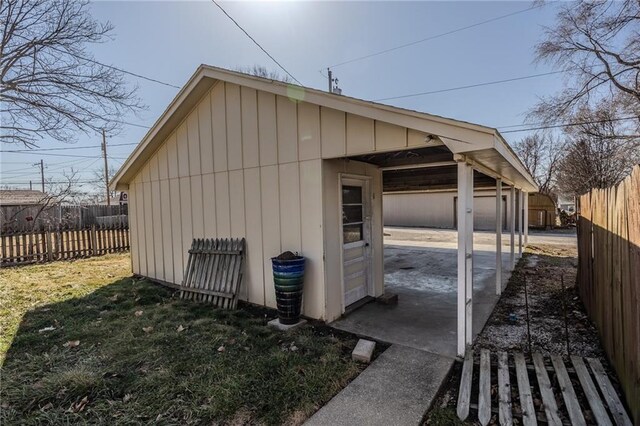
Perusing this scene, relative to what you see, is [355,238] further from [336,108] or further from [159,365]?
[159,365]

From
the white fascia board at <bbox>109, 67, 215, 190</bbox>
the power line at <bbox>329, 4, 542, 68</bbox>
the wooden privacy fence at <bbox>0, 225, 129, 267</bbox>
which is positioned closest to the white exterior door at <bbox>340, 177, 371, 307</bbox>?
the white fascia board at <bbox>109, 67, 215, 190</bbox>

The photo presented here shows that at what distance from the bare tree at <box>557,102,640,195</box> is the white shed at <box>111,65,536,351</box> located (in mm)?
11544

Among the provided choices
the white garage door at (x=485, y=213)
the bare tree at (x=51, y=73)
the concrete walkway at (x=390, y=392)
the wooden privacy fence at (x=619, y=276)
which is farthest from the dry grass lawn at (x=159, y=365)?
the white garage door at (x=485, y=213)

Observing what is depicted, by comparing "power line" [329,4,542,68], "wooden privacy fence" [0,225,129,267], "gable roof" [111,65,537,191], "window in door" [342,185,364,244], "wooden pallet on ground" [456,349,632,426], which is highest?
"power line" [329,4,542,68]

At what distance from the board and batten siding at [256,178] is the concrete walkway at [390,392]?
54.3 inches

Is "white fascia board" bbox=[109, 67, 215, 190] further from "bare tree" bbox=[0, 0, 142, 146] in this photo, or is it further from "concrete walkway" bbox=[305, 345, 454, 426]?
"concrete walkway" bbox=[305, 345, 454, 426]

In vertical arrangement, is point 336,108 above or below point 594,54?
below

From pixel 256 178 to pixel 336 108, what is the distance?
1886mm

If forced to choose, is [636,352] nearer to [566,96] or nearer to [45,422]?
[45,422]

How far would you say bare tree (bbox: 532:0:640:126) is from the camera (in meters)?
11.0

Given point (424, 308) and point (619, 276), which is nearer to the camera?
point (619, 276)

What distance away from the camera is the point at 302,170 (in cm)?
454

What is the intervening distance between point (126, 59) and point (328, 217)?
936 centimetres

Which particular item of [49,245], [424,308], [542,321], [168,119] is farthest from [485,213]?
[49,245]
